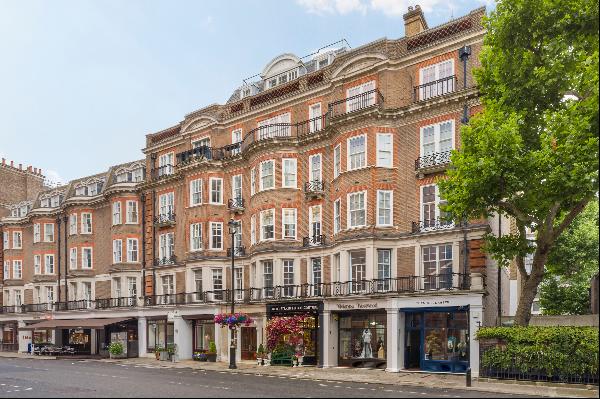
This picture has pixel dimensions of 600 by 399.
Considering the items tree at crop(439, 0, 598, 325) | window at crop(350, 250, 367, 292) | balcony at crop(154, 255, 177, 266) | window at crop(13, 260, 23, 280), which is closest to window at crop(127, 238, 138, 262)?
balcony at crop(154, 255, 177, 266)

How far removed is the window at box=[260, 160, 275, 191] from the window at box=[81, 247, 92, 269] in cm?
2152

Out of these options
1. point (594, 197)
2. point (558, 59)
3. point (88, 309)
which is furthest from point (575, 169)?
point (88, 309)

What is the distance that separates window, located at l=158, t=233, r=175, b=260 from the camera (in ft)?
143

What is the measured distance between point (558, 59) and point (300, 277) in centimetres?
1915

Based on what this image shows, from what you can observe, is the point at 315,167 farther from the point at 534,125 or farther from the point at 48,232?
the point at 48,232

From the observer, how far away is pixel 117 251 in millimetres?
46406

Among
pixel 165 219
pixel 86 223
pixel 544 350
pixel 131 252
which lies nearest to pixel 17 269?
pixel 86 223

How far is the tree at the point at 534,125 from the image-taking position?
20.8 m

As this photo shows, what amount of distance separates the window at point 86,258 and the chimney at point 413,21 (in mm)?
32437

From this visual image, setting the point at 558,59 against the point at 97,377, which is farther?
the point at 97,377

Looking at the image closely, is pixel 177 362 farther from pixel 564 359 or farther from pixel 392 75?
pixel 564 359

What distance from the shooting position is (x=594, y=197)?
854 inches

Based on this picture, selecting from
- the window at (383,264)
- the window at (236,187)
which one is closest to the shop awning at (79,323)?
the window at (236,187)

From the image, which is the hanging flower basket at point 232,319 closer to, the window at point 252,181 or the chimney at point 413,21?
the window at point 252,181
